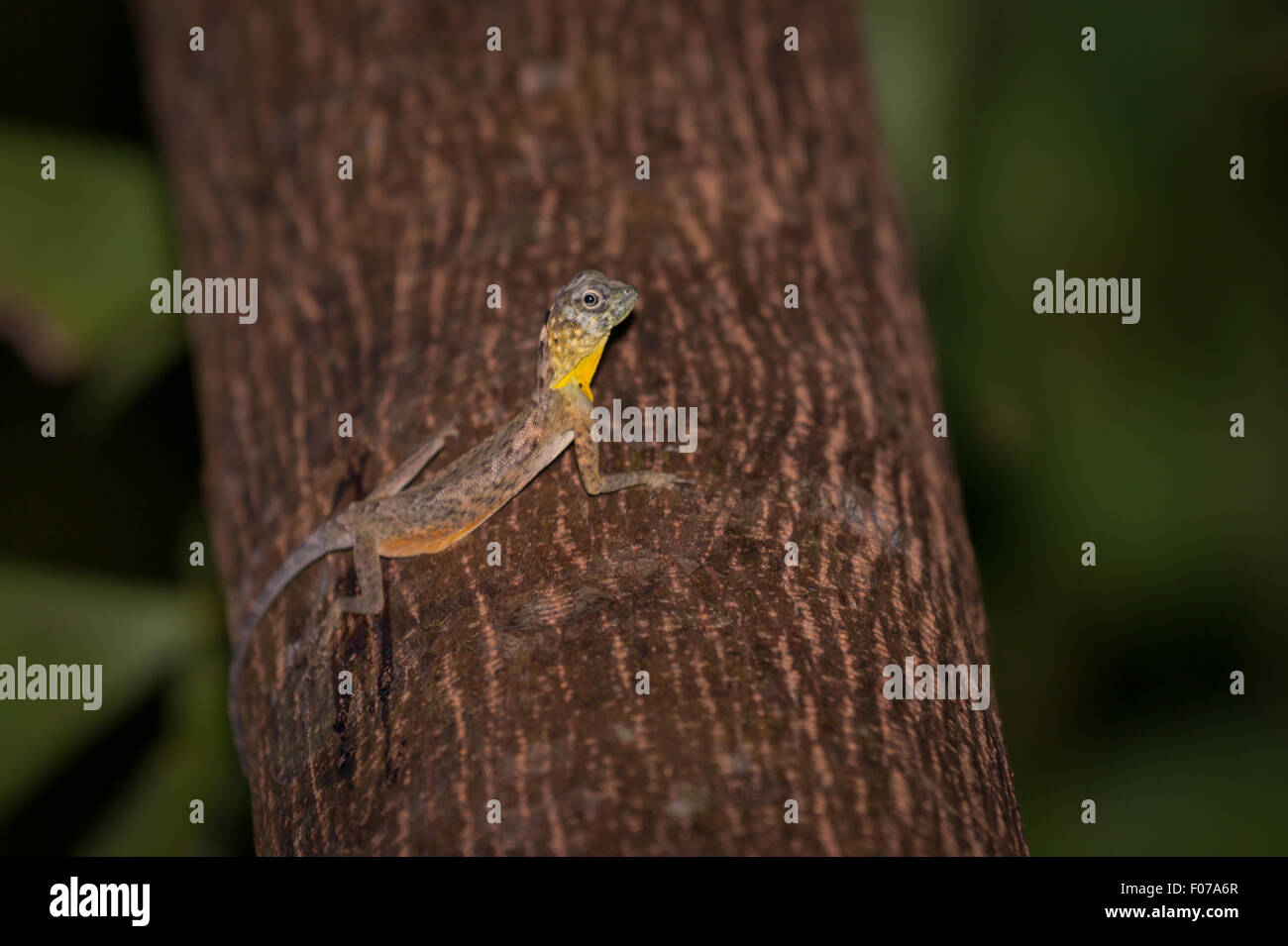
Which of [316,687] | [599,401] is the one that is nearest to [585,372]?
[599,401]

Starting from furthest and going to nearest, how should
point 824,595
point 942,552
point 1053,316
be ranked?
1. point 1053,316
2. point 942,552
3. point 824,595

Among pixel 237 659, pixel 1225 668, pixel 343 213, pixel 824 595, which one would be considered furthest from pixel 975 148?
pixel 237 659

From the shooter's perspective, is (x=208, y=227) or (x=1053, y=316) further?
(x=1053, y=316)

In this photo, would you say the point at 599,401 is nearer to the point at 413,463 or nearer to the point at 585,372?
the point at 585,372

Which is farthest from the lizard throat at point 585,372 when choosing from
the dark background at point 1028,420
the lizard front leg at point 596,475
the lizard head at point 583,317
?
the dark background at point 1028,420

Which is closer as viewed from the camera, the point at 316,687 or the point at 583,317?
the point at 316,687

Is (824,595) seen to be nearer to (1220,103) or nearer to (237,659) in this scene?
(237,659)

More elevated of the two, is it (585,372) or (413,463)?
(585,372)

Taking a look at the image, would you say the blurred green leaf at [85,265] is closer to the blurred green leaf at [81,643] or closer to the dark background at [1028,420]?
the dark background at [1028,420]
